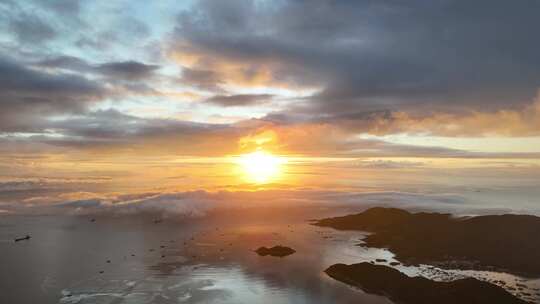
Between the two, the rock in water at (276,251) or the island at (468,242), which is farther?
the rock in water at (276,251)

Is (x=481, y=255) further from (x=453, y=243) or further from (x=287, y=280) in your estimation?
(x=287, y=280)

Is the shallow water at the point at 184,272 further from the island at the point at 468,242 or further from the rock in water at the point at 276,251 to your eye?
the island at the point at 468,242

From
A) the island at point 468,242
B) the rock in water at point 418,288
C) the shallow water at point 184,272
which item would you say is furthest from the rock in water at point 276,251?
the rock in water at point 418,288

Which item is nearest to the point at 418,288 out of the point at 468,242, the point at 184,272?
the point at 184,272

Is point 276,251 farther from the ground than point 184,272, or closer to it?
closer to it

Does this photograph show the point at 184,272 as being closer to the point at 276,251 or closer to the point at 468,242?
the point at 276,251

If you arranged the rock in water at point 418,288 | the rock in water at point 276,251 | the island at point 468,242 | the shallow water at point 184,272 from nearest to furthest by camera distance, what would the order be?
the rock in water at point 418,288, the shallow water at point 184,272, the island at point 468,242, the rock in water at point 276,251
